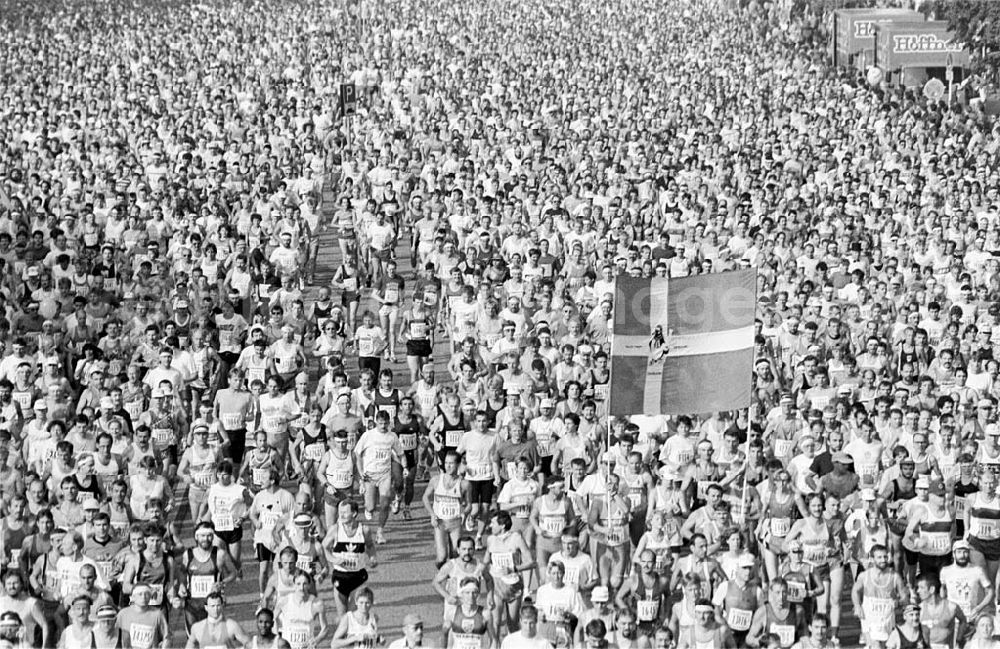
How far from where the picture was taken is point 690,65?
150 ft

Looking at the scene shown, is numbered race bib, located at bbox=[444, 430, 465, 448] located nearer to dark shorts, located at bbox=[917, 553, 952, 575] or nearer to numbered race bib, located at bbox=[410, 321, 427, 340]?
numbered race bib, located at bbox=[410, 321, 427, 340]

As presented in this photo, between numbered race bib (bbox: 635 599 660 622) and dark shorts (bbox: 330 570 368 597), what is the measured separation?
1920 mm

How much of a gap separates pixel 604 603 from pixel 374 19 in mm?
41468

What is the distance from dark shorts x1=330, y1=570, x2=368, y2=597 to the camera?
16719mm

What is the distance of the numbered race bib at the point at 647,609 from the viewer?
16.2 m

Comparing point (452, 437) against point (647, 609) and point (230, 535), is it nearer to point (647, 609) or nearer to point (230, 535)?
point (230, 535)

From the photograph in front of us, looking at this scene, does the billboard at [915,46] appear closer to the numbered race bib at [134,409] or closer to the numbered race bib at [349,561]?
the numbered race bib at [134,409]

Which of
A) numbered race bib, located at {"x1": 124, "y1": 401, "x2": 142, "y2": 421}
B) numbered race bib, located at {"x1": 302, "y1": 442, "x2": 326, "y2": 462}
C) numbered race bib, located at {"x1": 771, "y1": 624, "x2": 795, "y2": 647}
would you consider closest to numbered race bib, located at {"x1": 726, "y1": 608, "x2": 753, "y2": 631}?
numbered race bib, located at {"x1": 771, "y1": 624, "x2": 795, "y2": 647}

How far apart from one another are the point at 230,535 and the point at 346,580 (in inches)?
44.7

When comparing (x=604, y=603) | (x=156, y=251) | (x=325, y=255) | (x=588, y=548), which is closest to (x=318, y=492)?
(x=588, y=548)

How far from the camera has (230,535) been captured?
57.2ft

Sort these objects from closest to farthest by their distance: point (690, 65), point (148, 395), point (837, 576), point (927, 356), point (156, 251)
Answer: point (837, 576) → point (148, 395) → point (927, 356) → point (156, 251) → point (690, 65)

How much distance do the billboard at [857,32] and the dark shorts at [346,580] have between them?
1242 inches

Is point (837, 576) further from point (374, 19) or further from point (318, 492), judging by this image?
point (374, 19)
